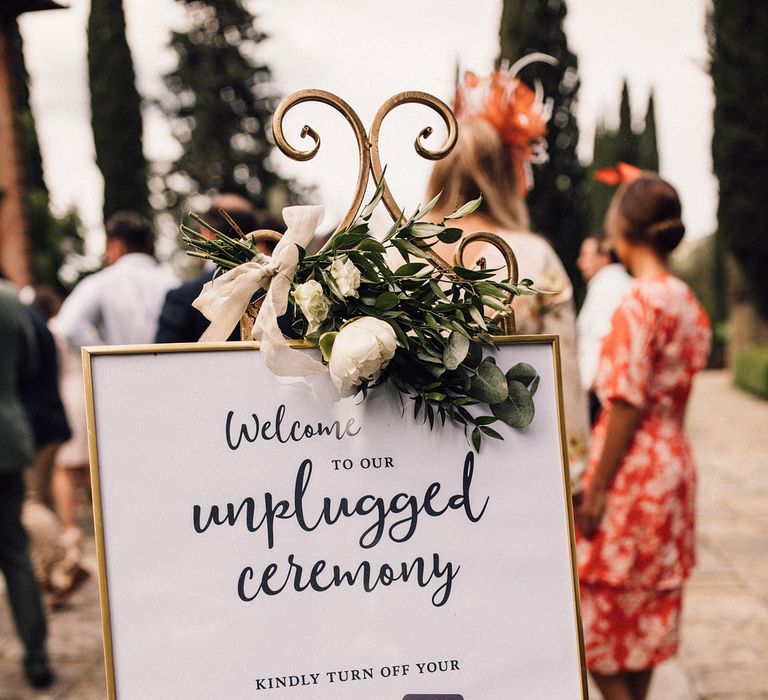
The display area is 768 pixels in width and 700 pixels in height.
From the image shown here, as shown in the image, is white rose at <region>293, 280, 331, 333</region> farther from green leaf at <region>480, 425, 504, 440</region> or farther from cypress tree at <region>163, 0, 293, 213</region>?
cypress tree at <region>163, 0, 293, 213</region>

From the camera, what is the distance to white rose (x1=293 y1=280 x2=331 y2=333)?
1.09 metres

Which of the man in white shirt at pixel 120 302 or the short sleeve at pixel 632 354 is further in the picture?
the man in white shirt at pixel 120 302

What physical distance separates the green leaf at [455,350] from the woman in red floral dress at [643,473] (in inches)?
42.9

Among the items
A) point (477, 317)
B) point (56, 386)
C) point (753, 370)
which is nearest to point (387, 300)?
point (477, 317)

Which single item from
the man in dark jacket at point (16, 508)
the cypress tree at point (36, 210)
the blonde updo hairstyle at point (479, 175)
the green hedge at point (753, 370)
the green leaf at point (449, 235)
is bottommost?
the green hedge at point (753, 370)

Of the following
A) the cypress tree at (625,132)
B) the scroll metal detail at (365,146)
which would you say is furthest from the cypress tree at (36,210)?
the cypress tree at (625,132)

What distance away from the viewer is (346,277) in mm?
1096

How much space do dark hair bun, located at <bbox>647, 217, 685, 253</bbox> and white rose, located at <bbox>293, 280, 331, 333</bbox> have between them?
1.39m

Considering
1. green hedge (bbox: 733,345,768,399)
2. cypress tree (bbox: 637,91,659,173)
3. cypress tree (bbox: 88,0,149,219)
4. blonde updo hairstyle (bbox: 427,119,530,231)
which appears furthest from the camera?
cypress tree (bbox: 637,91,659,173)

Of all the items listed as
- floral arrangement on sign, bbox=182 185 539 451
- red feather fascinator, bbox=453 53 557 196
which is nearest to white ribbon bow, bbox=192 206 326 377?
floral arrangement on sign, bbox=182 185 539 451

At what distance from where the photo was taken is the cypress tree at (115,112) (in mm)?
18047

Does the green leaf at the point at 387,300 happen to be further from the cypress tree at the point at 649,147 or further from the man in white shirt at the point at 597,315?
the cypress tree at the point at 649,147

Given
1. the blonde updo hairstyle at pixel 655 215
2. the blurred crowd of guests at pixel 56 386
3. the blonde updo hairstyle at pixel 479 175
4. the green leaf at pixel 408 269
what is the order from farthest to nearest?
the blurred crowd of guests at pixel 56 386 → the blonde updo hairstyle at pixel 655 215 → the blonde updo hairstyle at pixel 479 175 → the green leaf at pixel 408 269

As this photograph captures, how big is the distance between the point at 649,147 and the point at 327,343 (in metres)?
26.8
